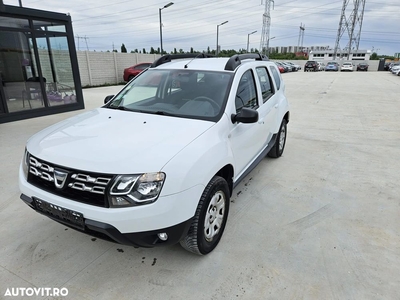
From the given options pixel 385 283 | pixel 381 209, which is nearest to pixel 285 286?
pixel 385 283

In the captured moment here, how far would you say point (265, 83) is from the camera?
13.1 feet

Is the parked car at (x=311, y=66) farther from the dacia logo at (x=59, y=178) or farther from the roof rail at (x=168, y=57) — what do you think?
the dacia logo at (x=59, y=178)

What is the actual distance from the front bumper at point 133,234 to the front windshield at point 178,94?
1.13 metres

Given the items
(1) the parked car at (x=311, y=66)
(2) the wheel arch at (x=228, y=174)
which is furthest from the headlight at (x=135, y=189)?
(1) the parked car at (x=311, y=66)

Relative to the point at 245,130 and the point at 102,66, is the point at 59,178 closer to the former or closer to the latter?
the point at 245,130

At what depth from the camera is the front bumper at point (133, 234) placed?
1.88 metres

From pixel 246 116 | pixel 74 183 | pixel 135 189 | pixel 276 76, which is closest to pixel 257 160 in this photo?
pixel 246 116

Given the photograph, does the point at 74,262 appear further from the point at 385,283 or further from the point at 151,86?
the point at 385,283

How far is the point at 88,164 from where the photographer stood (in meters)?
1.92

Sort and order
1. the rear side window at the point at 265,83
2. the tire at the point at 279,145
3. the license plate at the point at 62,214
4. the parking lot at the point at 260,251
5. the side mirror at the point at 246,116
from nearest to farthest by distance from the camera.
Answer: the license plate at the point at 62,214
the parking lot at the point at 260,251
the side mirror at the point at 246,116
the rear side window at the point at 265,83
the tire at the point at 279,145

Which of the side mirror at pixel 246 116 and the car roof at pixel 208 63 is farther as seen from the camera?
the car roof at pixel 208 63

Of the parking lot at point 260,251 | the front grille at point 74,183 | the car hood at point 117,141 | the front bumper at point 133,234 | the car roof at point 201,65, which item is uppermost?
the car roof at point 201,65

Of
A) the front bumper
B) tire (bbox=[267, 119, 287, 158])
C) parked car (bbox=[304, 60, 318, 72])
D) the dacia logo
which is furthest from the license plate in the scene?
parked car (bbox=[304, 60, 318, 72])

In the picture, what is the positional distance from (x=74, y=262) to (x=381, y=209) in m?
3.43
